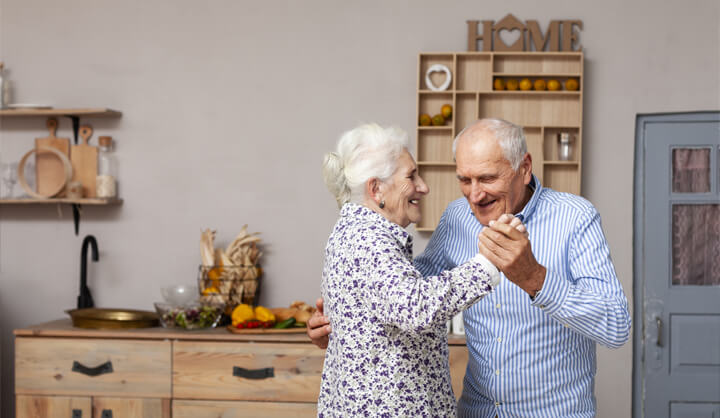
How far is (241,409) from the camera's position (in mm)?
3162

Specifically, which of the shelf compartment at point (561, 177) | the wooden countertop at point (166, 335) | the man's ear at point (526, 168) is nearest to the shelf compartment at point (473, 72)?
the shelf compartment at point (561, 177)

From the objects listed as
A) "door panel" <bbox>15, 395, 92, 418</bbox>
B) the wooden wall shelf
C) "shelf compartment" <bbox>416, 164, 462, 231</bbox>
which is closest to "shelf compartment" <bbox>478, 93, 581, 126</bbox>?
"shelf compartment" <bbox>416, 164, 462, 231</bbox>

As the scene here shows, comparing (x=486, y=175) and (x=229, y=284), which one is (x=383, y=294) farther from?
(x=229, y=284)

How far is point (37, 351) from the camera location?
327 cm

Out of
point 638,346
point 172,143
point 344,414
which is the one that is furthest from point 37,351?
point 638,346

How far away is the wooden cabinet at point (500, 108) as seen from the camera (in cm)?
350

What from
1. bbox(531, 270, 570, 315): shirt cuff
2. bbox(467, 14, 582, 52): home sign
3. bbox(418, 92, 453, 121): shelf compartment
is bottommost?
bbox(531, 270, 570, 315): shirt cuff

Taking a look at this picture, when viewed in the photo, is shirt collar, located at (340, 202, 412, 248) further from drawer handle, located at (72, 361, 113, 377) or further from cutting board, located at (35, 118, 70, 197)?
cutting board, located at (35, 118, 70, 197)

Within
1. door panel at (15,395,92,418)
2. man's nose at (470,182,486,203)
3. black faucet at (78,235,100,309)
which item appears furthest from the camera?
black faucet at (78,235,100,309)

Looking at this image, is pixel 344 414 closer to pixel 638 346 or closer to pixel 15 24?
pixel 638 346

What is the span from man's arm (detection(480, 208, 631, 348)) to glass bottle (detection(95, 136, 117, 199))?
273 centimetres

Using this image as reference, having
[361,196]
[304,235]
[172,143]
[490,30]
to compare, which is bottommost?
[304,235]

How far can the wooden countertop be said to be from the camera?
3.16 metres

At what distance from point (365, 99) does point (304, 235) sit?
829 millimetres
